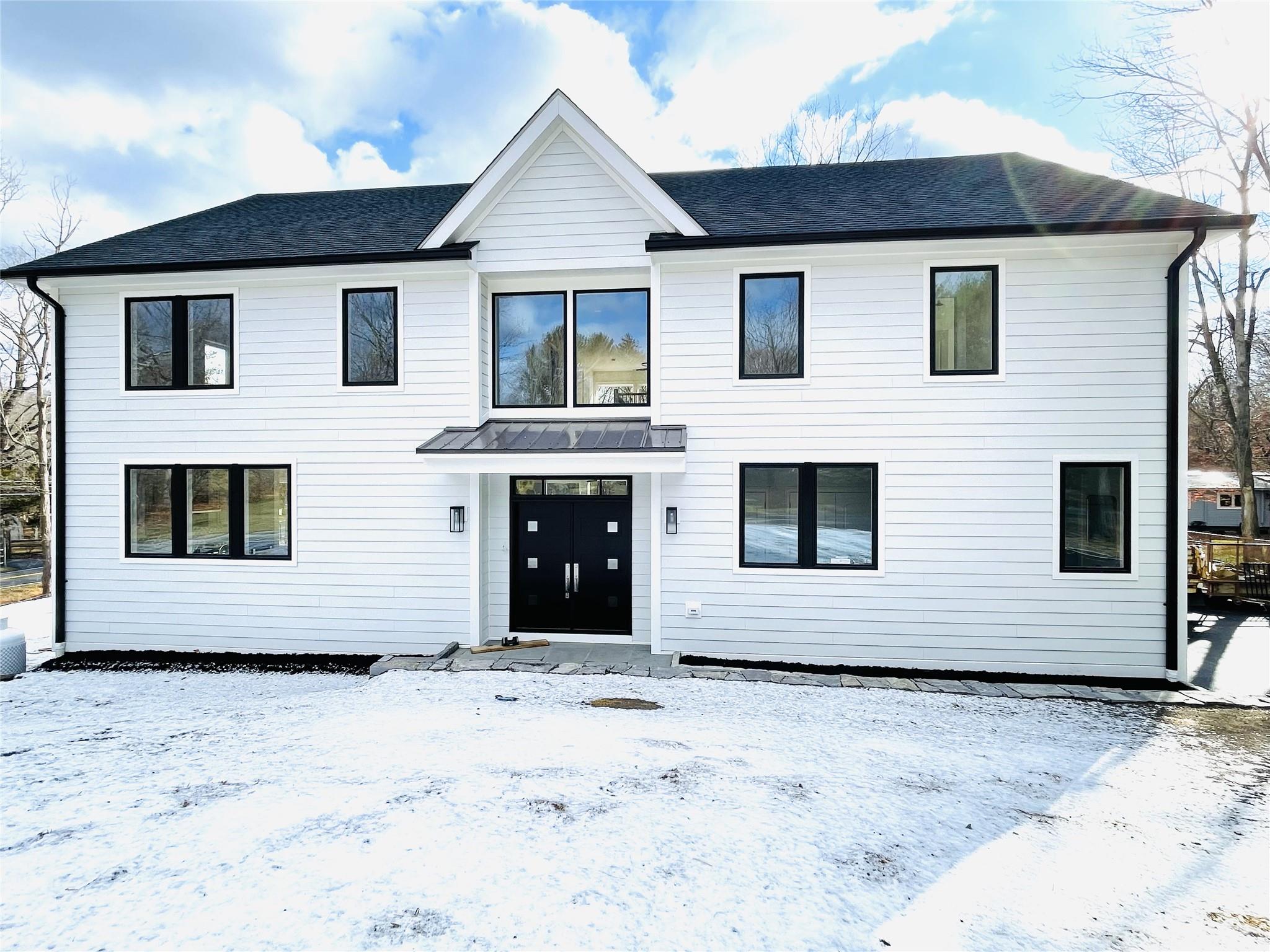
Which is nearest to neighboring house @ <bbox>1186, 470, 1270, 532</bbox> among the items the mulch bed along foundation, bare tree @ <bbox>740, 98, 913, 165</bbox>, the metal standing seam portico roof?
bare tree @ <bbox>740, 98, 913, 165</bbox>

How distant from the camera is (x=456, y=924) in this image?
9.53ft

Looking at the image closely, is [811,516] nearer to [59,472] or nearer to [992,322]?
[992,322]

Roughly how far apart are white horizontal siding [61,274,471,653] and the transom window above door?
0.71m

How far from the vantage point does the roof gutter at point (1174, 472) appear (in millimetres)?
7352

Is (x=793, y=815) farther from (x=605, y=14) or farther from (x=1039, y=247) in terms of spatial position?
(x=605, y=14)

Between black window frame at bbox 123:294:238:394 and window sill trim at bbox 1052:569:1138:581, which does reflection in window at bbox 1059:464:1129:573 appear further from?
black window frame at bbox 123:294:238:394

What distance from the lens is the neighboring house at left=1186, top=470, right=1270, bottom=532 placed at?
2336 cm

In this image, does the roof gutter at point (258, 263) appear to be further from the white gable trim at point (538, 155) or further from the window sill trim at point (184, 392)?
the window sill trim at point (184, 392)

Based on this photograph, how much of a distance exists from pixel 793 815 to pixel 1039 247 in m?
7.47

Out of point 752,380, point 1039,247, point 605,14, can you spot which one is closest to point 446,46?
point 605,14

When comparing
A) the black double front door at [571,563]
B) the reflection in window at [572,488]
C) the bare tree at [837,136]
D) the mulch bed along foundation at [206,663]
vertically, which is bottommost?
the mulch bed along foundation at [206,663]

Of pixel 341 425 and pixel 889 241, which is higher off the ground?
pixel 889 241

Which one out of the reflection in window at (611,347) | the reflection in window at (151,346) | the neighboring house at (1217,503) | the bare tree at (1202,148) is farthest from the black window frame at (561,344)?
the neighboring house at (1217,503)

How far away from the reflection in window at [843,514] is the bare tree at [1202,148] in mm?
9568
